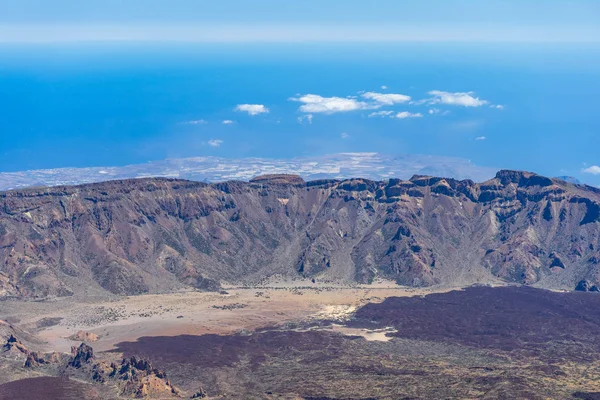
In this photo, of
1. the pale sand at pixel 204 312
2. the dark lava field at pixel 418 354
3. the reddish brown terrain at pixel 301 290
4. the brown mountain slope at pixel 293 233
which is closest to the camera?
the dark lava field at pixel 418 354

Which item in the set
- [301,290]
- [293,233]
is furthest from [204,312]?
[293,233]

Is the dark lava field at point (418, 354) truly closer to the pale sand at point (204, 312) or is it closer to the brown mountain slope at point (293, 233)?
the pale sand at point (204, 312)

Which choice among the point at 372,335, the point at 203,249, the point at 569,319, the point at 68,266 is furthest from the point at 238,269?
the point at 569,319

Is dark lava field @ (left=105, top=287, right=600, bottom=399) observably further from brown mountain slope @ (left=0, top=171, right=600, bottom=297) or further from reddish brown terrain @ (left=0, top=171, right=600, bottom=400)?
brown mountain slope @ (left=0, top=171, right=600, bottom=297)

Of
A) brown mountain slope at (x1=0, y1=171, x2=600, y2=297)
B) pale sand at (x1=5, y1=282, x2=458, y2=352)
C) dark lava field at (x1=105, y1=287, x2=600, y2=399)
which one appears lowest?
dark lava field at (x1=105, y1=287, x2=600, y2=399)

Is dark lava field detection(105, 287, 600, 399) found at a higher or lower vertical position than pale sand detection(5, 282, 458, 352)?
lower

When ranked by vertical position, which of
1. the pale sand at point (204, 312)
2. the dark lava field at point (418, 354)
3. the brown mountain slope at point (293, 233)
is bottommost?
the dark lava field at point (418, 354)

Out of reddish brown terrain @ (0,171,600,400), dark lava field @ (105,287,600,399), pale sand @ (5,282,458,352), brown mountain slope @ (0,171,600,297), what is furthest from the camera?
brown mountain slope @ (0,171,600,297)

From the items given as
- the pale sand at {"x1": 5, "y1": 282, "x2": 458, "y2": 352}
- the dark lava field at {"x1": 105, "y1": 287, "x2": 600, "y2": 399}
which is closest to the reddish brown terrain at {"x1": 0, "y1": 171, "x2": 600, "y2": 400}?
the dark lava field at {"x1": 105, "y1": 287, "x2": 600, "y2": 399}

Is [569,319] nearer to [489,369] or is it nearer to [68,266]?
[489,369]

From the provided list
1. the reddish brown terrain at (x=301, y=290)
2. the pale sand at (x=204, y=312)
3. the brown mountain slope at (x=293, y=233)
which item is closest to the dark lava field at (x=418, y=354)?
the reddish brown terrain at (x=301, y=290)
